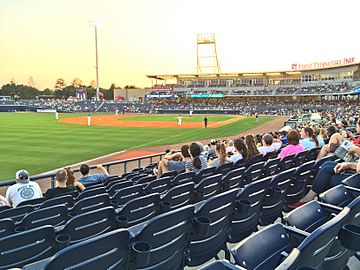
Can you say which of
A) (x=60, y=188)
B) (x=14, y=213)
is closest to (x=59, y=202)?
(x=14, y=213)

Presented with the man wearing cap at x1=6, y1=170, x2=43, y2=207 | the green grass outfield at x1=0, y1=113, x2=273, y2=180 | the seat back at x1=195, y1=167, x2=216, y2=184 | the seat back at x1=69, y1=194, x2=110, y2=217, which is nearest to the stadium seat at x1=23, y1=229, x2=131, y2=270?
the seat back at x1=69, y1=194, x2=110, y2=217

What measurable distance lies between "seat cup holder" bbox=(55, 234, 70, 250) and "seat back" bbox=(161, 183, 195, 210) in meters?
1.41

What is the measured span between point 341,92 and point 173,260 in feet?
236

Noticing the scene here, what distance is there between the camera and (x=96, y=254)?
1.93 metres

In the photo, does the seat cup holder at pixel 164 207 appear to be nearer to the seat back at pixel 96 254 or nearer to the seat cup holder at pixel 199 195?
the seat cup holder at pixel 199 195

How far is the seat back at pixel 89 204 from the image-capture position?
4245mm

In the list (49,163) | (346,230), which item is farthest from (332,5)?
(346,230)

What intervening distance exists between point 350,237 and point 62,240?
2.39m

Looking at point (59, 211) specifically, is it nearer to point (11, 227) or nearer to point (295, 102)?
point (11, 227)

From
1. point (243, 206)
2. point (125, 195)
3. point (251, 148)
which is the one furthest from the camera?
point (251, 148)

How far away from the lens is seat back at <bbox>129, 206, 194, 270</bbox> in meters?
2.42

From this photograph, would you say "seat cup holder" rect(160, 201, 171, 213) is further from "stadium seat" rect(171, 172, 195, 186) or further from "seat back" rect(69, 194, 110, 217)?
"stadium seat" rect(171, 172, 195, 186)

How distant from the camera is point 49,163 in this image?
16672 millimetres

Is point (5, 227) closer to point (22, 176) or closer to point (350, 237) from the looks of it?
point (22, 176)
